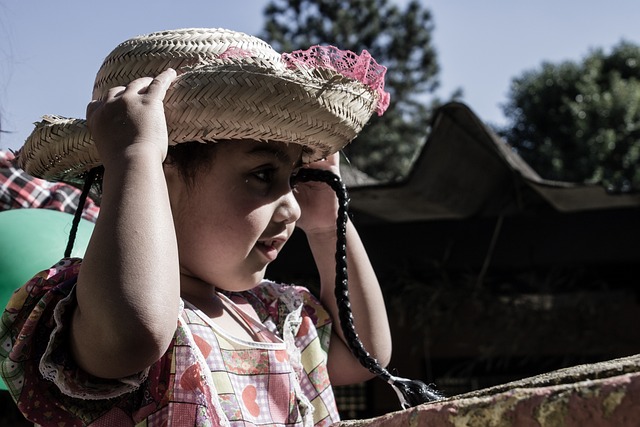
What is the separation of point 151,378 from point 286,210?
1.32 ft

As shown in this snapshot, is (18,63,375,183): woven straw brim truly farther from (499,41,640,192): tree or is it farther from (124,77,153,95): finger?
(499,41,640,192): tree

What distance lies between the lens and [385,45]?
80.9ft

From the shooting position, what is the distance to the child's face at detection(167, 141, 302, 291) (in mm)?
1528

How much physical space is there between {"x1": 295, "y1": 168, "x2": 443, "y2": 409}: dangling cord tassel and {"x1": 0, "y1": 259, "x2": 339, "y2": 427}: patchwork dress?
15 cm

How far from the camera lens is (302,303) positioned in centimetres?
188

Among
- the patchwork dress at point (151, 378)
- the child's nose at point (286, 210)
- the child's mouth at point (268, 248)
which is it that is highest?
the child's nose at point (286, 210)

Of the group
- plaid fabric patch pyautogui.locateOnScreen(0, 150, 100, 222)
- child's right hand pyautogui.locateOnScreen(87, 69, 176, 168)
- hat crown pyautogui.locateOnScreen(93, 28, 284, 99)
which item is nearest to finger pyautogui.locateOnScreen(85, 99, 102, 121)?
child's right hand pyautogui.locateOnScreen(87, 69, 176, 168)

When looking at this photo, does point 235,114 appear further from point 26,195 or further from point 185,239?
point 26,195

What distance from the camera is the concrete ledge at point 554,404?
678 millimetres

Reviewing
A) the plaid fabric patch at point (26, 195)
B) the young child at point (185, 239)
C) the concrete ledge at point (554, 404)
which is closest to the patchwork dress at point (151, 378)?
the young child at point (185, 239)

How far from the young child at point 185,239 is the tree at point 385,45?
20.6 metres

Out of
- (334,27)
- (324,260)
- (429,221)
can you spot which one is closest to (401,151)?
(334,27)

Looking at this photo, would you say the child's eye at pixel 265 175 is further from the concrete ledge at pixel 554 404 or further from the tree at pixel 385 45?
the tree at pixel 385 45

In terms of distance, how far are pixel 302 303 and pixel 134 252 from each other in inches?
28.8
